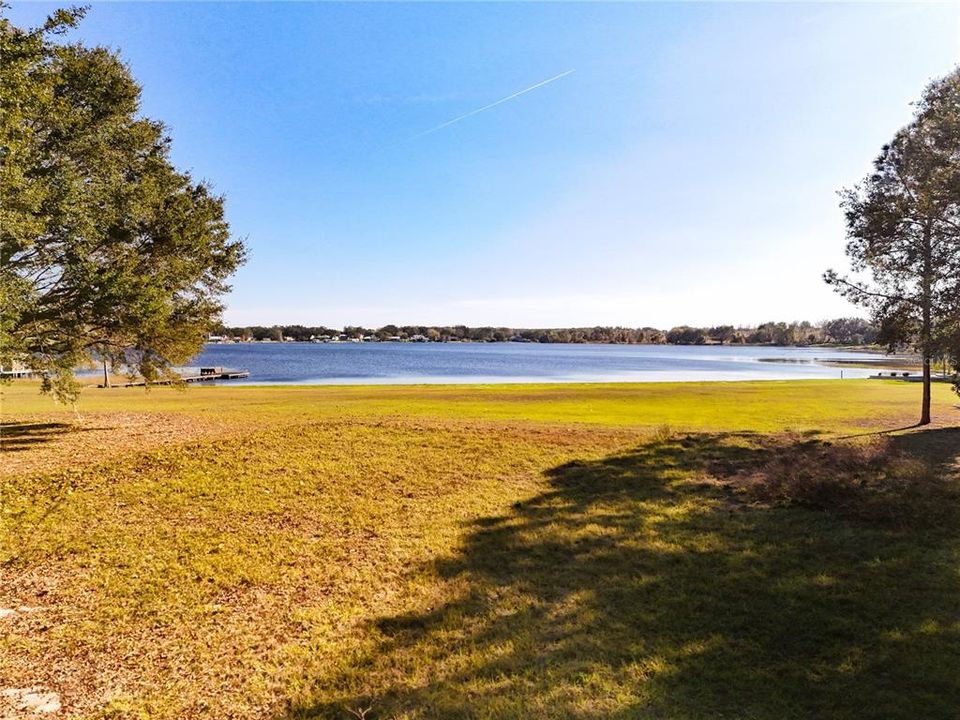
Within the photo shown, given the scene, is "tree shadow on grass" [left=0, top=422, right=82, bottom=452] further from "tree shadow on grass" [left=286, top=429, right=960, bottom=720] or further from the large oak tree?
the large oak tree

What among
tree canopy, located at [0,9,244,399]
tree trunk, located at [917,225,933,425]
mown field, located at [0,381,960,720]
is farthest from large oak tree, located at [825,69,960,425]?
tree canopy, located at [0,9,244,399]


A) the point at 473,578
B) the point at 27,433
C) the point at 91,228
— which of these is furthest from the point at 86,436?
the point at 473,578

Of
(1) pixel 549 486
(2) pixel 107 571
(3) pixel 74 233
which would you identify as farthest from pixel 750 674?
(3) pixel 74 233

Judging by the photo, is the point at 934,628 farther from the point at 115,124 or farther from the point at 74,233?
the point at 115,124

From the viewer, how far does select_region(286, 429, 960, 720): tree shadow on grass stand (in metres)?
5.66

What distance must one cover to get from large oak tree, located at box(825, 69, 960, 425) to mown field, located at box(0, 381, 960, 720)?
249 inches

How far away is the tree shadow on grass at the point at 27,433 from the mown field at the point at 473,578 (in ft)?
1.31

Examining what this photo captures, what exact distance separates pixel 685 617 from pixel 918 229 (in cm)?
2308

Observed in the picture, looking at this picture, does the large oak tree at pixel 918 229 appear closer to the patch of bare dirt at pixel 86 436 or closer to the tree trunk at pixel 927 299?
the tree trunk at pixel 927 299

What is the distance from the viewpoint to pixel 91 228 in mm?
15469

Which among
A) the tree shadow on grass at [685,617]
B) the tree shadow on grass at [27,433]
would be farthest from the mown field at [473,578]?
the tree shadow on grass at [27,433]

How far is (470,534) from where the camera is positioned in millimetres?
11109

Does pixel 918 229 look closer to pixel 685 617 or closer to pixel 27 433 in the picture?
pixel 685 617

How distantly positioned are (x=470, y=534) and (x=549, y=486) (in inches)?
165
